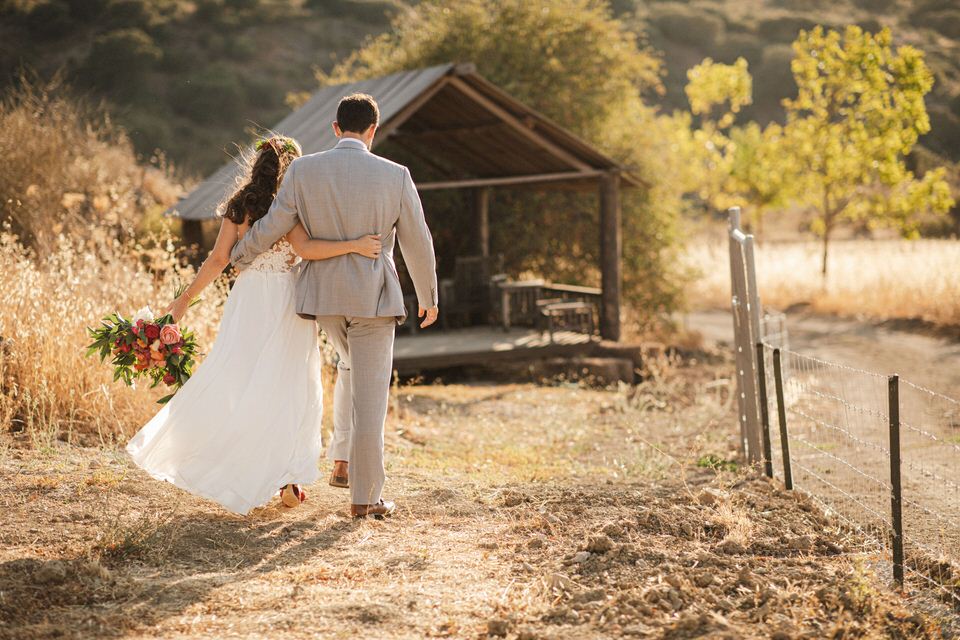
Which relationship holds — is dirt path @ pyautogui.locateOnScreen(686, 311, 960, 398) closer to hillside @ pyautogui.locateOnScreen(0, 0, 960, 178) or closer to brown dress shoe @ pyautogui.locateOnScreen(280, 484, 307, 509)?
brown dress shoe @ pyautogui.locateOnScreen(280, 484, 307, 509)

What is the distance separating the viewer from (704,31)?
64188mm

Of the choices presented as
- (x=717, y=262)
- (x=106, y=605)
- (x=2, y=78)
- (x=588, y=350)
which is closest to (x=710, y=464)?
(x=106, y=605)

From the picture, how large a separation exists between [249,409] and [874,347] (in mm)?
12542

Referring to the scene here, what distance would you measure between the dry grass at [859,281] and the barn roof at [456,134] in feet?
17.6

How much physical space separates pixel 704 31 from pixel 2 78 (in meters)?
44.8

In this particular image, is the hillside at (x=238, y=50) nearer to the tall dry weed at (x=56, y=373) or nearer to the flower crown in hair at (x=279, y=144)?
the tall dry weed at (x=56, y=373)

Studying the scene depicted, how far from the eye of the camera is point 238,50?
48.5 m

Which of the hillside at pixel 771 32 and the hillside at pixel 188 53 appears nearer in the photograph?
the hillside at pixel 188 53

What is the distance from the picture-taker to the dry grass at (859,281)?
1702 cm

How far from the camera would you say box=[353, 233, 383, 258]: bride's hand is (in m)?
4.73

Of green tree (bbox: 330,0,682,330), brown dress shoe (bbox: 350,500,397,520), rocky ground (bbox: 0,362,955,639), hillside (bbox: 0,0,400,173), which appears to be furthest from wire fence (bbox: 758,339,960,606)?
hillside (bbox: 0,0,400,173)

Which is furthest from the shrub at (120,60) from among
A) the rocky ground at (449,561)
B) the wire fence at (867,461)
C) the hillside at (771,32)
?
the rocky ground at (449,561)

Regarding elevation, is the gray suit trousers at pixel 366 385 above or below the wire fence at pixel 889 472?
above

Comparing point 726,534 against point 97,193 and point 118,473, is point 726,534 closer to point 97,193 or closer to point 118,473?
point 118,473
